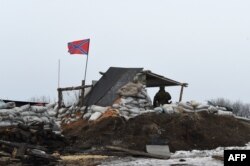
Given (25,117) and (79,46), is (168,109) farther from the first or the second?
(25,117)

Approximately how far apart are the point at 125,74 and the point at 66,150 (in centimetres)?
783

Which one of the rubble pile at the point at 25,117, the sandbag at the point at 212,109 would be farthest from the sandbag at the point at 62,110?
the sandbag at the point at 212,109

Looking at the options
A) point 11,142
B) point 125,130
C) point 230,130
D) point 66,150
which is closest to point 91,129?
point 125,130

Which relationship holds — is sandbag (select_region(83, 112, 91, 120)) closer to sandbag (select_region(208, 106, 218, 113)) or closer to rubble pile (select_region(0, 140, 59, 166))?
sandbag (select_region(208, 106, 218, 113))

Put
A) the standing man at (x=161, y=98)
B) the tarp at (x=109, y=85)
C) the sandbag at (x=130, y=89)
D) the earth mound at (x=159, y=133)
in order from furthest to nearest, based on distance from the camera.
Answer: the standing man at (x=161, y=98) < the tarp at (x=109, y=85) < the sandbag at (x=130, y=89) < the earth mound at (x=159, y=133)

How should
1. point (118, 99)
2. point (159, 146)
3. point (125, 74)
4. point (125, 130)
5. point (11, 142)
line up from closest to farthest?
1. point (11, 142)
2. point (159, 146)
3. point (125, 130)
4. point (118, 99)
5. point (125, 74)

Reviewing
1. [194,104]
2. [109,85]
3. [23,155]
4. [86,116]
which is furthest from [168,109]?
[23,155]

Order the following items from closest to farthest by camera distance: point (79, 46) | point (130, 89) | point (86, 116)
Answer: point (86, 116), point (130, 89), point (79, 46)

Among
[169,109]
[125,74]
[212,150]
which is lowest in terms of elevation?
[212,150]

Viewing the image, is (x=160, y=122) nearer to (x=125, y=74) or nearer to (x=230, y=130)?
(x=230, y=130)

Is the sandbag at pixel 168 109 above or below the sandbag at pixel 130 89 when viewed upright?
below

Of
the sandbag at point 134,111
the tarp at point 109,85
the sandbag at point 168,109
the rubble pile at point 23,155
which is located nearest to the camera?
the rubble pile at point 23,155

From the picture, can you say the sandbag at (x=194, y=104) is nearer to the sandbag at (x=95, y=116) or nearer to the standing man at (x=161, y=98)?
the standing man at (x=161, y=98)

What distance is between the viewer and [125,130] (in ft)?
57.8
